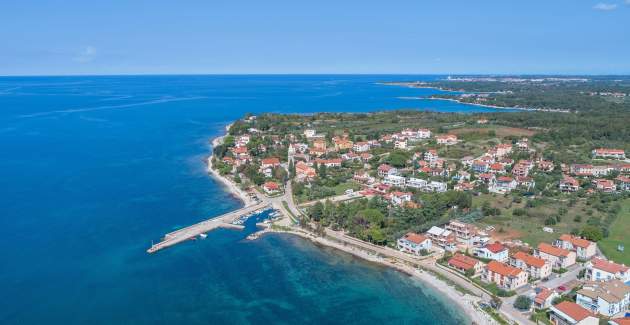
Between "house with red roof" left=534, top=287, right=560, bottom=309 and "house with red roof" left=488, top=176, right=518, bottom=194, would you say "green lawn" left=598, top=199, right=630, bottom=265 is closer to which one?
"house with red roof" left=534, top=287, right=560, bottom=309

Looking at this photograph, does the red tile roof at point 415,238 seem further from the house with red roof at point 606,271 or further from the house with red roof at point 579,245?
the house with red roof at point 606,271

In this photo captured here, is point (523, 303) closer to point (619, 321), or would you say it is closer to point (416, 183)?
point (619, 321)

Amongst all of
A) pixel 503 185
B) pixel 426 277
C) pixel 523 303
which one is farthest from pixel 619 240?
pixel 426 277

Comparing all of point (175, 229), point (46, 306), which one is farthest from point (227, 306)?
point (175, 229)

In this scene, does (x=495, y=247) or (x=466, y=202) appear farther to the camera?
(x=466, y=202)

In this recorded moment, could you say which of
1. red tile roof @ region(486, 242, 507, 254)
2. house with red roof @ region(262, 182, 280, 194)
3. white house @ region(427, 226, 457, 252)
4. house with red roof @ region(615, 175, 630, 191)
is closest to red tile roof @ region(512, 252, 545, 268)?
red tile roof @ region(486, 242, 507, 254)

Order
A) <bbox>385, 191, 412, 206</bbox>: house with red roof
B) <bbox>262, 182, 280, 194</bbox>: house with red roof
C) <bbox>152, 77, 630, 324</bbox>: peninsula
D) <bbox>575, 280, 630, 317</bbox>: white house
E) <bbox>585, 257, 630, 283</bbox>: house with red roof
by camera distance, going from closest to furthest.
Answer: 1. <bbox>575, 280, 630, 317</bbox>: white house
2. <bbox>585, 257, 630, 283</bbox>: house with red roof
3. <bbox>152, 77, 630, 324</bbox>: peninsula
4. <bbox>385, 191, 412, 206</bbox>: house with red roof
5. <bbox>262, 182, 280, 194</bbox>: house with red roof
